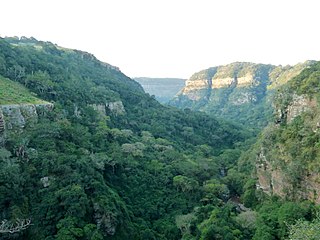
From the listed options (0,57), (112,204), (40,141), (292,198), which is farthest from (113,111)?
(292,198)

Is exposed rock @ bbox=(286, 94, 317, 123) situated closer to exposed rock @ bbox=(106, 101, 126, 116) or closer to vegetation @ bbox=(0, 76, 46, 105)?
→ vegetation @ bbox=(0, 76, 46, 105)

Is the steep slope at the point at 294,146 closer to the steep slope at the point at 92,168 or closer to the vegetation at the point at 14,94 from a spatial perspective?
the steep slope at the point at 92,168

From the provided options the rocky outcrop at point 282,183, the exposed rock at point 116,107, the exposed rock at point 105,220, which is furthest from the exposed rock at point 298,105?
the exposed rock at point 116,107

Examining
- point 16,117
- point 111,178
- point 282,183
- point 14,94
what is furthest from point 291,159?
point 14,94

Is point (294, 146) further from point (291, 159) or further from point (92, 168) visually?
point (92, 168)

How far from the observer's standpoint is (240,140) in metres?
104

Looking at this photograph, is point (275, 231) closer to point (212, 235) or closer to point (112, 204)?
point (212, 235)

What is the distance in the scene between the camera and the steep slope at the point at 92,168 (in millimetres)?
41125

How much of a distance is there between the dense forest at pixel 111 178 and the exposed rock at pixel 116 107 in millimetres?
320

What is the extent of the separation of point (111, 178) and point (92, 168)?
6750 millimetres

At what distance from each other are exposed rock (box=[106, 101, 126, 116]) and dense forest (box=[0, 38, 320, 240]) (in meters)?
0.32

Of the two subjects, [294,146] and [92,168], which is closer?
[294,146]

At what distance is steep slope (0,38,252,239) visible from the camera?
41125mm

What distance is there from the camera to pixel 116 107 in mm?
87000
